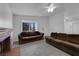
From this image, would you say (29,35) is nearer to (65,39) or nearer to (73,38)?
(65,39)

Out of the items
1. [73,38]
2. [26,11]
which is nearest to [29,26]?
[26,11]

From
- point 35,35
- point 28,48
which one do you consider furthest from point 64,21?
point 28,48

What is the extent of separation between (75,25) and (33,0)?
277 centimetres

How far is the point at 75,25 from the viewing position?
11.8 ft

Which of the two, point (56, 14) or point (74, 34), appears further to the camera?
point (74, 34)

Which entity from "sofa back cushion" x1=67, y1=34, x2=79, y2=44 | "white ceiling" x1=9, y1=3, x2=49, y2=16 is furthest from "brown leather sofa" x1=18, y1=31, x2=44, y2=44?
"sofa back cushion" x1=67, y1=34, x2=79, y2=44

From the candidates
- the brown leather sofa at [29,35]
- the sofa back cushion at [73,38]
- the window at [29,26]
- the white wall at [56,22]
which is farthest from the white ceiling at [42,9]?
the sofa back cushion at [73,38]

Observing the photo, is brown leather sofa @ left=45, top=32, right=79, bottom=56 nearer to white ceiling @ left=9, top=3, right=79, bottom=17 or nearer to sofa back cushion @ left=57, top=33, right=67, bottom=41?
sofa back cushion @ left=57, top=33, right=67, bottom=41

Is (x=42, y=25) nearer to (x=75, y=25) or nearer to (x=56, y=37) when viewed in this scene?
(x=56, y=37)

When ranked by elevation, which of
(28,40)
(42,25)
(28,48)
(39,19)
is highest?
(39,19)

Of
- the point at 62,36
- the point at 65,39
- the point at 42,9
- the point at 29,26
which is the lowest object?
the point at 65,39

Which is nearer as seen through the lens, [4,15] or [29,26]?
[4,15]

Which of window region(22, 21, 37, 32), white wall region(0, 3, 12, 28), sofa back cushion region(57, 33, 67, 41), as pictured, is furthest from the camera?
sofa back cushion region(57, 33, 67, 41)

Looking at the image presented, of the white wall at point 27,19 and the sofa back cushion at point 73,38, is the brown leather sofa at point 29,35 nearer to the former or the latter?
the white wall at point 27,19
